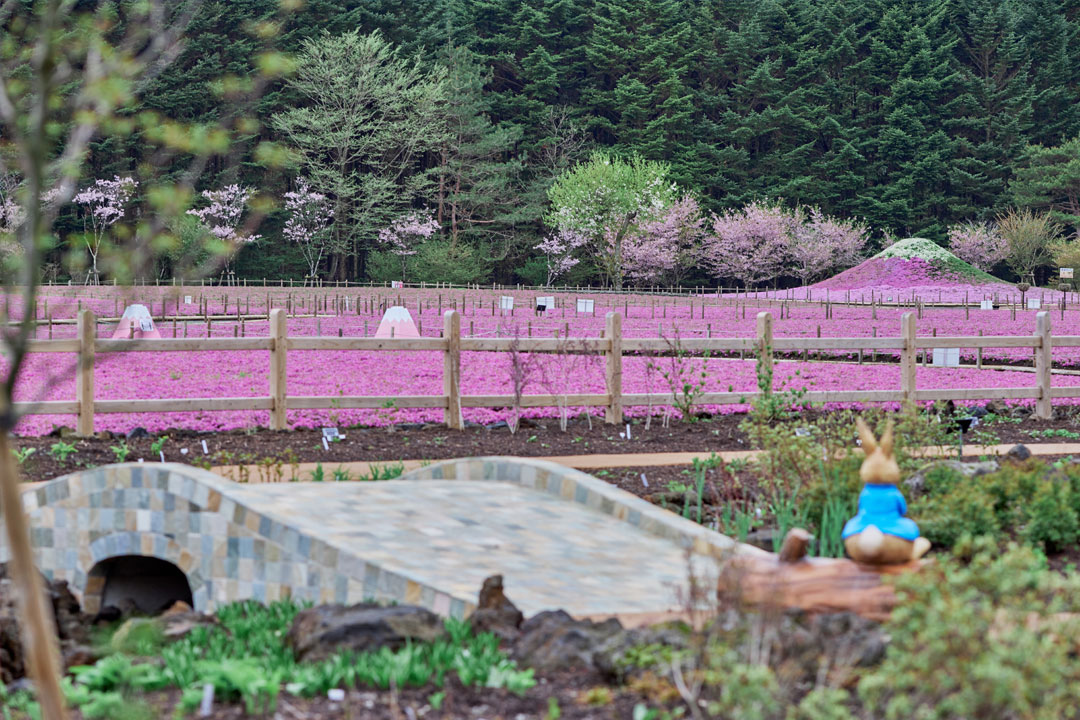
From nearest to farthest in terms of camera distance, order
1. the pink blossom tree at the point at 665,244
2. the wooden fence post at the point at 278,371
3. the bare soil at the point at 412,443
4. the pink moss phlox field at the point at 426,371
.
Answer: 1. the bare soil at the point at 412,443
2. the wooden fence post at the point at 278,371
3. the pink moss phlox field at the point at 426,371
4. the pink blossom tree at the point at 665,244

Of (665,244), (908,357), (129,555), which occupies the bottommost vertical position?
(129,555)

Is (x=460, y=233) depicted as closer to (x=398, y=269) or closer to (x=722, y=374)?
(x=398, y=269)

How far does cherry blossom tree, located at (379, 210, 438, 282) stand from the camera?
52.5 m

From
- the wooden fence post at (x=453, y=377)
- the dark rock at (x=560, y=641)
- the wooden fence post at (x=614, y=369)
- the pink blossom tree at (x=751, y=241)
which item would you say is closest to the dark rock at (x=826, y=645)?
the dark rock at (x=560, y=641)

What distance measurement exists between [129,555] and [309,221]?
47078mm

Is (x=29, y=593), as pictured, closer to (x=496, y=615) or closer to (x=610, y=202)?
(x=496, y=615)

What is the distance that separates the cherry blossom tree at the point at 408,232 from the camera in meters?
52.5

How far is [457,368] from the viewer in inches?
487

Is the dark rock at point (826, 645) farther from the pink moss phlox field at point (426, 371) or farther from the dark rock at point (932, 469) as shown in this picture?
the dark rock at point (932, 469)

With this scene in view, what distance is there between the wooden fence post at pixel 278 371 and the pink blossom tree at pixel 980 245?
49414 mm

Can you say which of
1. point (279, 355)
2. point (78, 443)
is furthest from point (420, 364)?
point (78, 443)

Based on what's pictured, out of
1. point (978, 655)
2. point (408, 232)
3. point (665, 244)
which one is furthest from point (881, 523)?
point (665, 244)

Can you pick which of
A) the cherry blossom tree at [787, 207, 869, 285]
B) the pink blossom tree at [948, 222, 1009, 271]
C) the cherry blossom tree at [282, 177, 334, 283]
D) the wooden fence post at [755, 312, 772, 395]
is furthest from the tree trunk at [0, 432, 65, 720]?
the pink blossom tree at [948, 222, 1009, 271]

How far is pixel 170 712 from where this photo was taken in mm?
4426
